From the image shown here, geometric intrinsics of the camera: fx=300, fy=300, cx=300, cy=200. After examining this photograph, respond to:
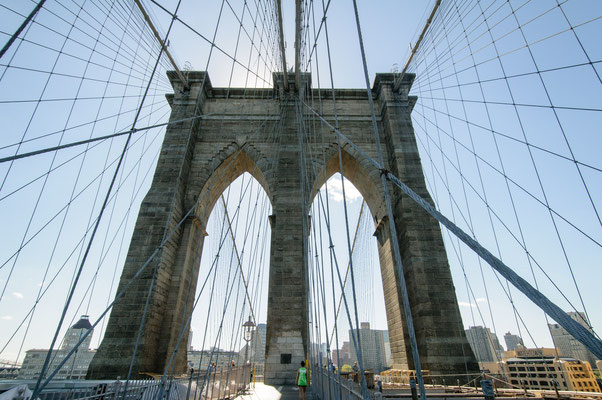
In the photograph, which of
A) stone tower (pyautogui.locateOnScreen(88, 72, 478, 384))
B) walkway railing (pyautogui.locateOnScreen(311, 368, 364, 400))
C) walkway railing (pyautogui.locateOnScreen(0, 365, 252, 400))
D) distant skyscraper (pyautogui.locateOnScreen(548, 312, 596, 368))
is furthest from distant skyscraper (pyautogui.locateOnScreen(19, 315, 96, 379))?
distant skyscraper (pyautogui.locateOnScreen(548, 312, 596, 368))

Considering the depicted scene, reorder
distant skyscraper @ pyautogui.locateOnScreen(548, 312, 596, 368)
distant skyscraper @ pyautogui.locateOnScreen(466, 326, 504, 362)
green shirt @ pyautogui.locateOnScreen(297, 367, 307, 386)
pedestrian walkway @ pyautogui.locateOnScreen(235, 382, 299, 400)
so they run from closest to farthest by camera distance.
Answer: distant skyscraper @ pyautogui.locateOnScreen(548, 312, 596, 368), green shirt @ pyautogui.locateOnScreen(297, 367, 307, 386), pedestrian walkway @ pyautogui.locateOnScreen(235, 382, 299, 400), distant skyscraper @ pyautogui.locateOnScreen(466, 326, 504, 362)

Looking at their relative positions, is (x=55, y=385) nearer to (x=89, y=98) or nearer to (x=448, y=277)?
(x=89, y=98)

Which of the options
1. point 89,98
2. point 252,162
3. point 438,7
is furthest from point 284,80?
point 89,98

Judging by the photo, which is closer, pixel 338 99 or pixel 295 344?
pixel 295 344

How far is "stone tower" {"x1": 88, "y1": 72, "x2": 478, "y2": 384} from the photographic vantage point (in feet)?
31.4

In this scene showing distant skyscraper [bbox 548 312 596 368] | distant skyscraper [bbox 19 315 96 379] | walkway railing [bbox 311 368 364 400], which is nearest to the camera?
walkway railing [bbox 311 368 364 400]

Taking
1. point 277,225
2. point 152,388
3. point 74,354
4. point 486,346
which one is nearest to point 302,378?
point 152,388

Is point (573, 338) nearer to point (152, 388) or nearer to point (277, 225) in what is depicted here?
point (152, 388)

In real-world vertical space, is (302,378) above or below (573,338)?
below

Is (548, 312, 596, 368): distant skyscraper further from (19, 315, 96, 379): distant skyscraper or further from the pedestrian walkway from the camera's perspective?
(19, 315, 96, 379): distant skyscraper

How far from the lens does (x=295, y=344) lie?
379 inches

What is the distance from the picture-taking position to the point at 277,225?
1156 cm

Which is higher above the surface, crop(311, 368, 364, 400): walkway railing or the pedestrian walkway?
crop(311, 368, 364, 400): walkway railing

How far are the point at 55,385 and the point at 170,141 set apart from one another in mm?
10637
